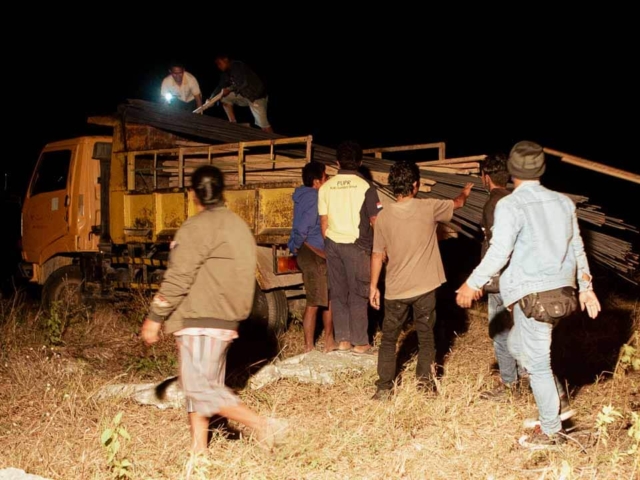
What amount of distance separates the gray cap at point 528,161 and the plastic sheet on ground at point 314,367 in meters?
2.46

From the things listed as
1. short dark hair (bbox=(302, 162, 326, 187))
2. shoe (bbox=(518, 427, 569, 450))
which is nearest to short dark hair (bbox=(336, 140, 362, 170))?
short dark hair (bbox=(302, 162, 326, 187))

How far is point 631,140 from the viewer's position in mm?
15484

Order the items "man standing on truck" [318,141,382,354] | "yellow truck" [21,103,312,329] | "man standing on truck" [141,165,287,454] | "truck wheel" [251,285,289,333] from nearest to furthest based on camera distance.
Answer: "man standing on truck" [141,165,287,454]
"man standing on truck" [318,141,382,354]
"yellow truck" [21,103,312,329]
"truck wheel" [251,285,289,333]

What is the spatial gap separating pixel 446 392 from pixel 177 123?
4.66 metres

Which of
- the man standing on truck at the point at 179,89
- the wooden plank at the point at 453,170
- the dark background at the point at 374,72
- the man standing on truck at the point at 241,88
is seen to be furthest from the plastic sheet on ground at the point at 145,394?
the dark background at the point at 374,72

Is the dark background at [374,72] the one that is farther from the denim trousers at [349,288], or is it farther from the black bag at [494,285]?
the black bag at [494,285]

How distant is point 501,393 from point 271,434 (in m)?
1.97

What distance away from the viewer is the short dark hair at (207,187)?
4.58 m

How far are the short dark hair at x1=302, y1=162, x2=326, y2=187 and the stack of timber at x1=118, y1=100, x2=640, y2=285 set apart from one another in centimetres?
25

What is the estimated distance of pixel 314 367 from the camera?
21.4ft

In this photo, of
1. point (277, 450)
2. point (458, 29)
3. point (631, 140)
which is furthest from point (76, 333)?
point (458, 29)

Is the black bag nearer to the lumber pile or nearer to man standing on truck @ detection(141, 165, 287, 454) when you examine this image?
the lumber pile

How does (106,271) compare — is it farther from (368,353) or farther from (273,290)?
(368,353)

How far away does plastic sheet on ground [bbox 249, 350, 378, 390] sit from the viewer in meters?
6.32
